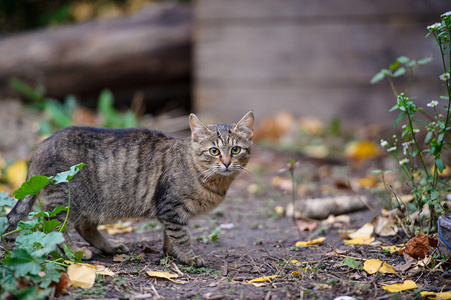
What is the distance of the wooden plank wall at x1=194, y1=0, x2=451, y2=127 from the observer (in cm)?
750

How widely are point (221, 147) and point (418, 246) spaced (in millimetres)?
1633

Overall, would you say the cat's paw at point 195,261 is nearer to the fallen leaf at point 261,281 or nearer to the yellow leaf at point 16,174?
the fallen leaf at point 261,281

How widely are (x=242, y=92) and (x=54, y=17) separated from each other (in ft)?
13.0

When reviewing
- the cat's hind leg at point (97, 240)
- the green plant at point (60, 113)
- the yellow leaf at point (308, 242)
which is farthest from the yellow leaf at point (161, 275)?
the green plant at point (60, 113)

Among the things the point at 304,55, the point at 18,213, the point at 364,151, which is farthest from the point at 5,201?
the point at 304,55

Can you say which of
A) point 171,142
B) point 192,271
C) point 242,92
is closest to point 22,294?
point 192,271

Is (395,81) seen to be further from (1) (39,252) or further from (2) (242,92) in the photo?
(1) (39,252)

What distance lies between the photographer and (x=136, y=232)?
14.4ft

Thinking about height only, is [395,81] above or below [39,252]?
above

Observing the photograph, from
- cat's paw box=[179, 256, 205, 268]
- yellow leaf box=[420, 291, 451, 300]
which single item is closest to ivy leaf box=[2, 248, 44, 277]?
cat's paw box=[179, 256, 205, 268]

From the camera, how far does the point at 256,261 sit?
350 centimetres

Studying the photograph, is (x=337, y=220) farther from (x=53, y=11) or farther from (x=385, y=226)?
(x=53, y=11)

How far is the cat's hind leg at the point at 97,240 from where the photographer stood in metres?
3.71

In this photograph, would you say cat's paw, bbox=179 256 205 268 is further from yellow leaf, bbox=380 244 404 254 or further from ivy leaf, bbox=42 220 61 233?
yellow leaf, bbox=380 244 404 254
